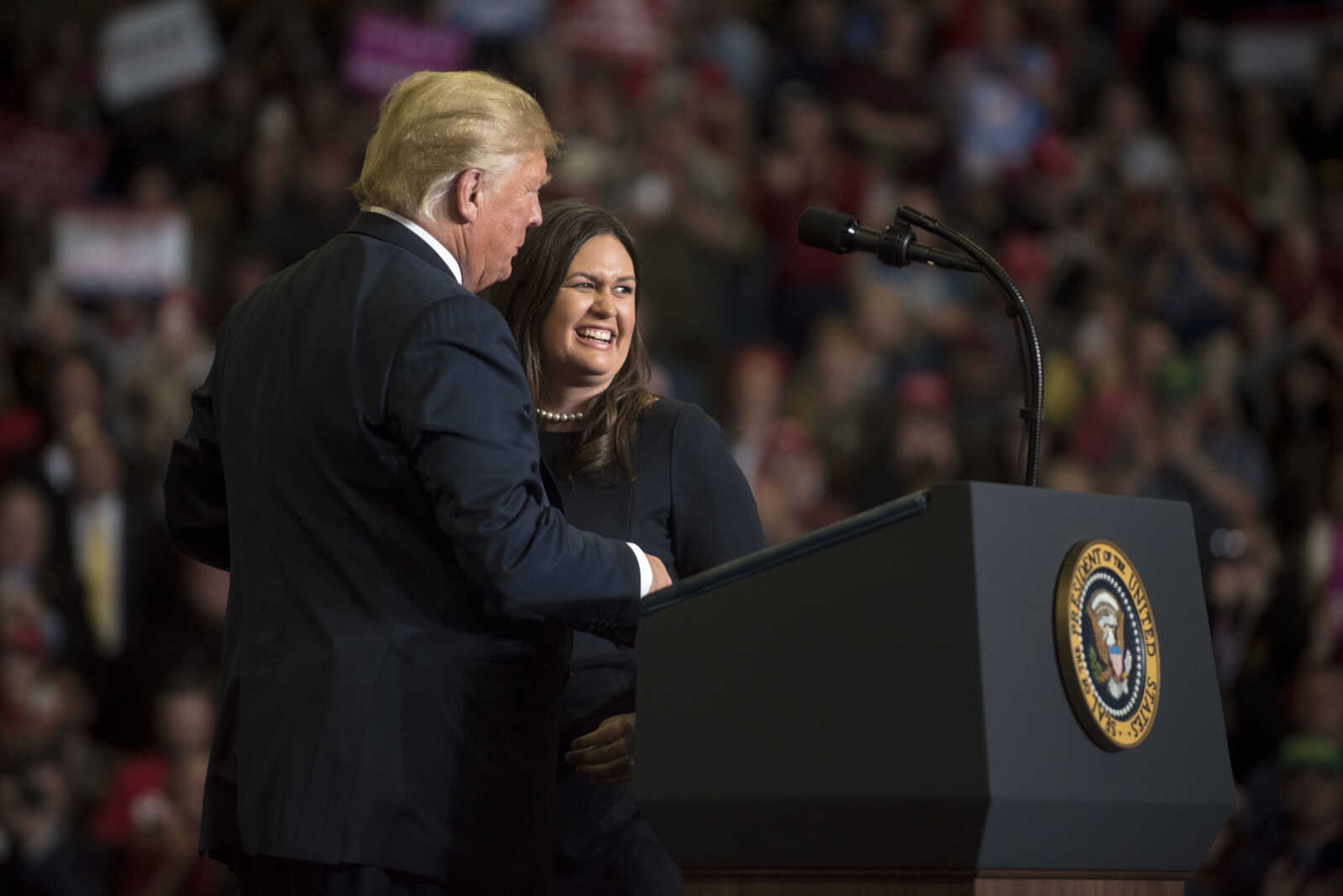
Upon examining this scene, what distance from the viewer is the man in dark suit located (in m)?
1.83

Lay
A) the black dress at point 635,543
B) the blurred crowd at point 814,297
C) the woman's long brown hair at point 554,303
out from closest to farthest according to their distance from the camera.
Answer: the black dress at point 635,543
the woman's long brown hair at point 554,303
the blurred crowd at point 814,297

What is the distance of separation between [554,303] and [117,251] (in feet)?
16.4

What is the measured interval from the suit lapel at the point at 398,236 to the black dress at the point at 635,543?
16.6 inches

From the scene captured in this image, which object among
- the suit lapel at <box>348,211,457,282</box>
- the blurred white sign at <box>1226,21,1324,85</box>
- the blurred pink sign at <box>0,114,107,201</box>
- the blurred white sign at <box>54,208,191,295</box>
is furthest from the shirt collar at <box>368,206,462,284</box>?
the blurred white sign at <box>1226,21,1324,85</box>

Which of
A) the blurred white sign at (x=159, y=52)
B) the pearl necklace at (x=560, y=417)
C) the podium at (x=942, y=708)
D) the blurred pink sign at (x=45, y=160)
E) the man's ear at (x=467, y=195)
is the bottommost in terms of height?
the podium at (x=942, y=708)

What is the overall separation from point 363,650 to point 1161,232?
559cm

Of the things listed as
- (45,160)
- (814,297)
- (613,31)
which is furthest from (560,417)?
(45,160)

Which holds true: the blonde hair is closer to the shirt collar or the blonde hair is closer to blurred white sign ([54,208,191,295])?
the shirt collar

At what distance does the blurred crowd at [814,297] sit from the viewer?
516 cm

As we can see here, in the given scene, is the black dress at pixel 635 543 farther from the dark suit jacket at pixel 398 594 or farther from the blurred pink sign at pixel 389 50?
the blurred pink sign at pixel 389 50

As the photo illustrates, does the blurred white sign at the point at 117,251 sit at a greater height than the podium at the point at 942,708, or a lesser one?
greater

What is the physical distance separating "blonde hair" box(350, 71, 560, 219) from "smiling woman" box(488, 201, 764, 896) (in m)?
0.42

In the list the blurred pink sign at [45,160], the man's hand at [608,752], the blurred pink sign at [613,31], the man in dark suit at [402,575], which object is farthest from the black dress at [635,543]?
the blurred pink sign at [45,160]

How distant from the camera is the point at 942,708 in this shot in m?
1.59
